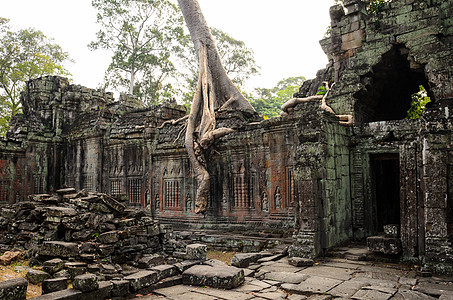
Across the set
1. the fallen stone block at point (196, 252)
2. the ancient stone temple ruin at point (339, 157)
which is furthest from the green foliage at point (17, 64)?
the fallen stone block at point (196, 252)

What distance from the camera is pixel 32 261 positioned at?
6582 millimetres

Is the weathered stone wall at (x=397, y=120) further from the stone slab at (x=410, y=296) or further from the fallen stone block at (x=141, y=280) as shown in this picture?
the fallen stone block at (x=141, y=280)

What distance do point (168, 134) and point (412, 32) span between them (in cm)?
748

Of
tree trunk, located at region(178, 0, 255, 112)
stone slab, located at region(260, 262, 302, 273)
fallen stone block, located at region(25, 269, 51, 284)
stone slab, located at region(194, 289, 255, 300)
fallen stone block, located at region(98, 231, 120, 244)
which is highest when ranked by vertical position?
tree trunk, located at region(178, 0, 255, 112)

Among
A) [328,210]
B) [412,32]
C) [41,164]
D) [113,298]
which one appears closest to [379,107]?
[412,32]

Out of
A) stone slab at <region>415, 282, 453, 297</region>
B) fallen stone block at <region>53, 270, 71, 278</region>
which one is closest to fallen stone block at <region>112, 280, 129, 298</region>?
fallen stone block at <region>53, 270, 71, 278</region>

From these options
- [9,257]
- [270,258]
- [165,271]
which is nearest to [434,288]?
[270,258]

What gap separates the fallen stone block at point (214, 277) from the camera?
522 centimetres

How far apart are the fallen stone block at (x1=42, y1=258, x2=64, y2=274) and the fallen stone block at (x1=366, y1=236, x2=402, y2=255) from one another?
5.48 metres

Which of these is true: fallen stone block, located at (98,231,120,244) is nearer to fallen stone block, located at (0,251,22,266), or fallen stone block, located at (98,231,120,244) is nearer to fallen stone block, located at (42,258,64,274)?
fallen stone block, located at (42,258,64,274)

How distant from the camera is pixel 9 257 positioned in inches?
277

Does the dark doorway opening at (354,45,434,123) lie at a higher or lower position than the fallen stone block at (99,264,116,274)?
higher

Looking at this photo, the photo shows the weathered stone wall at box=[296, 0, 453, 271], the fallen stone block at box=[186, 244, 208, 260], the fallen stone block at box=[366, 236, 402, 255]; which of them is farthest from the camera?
the fallen stone block at box=[366, 236, 402, 255]

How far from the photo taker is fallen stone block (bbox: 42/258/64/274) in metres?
5.86
